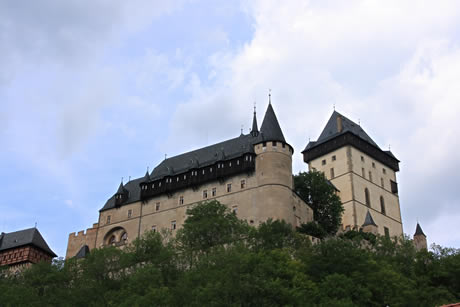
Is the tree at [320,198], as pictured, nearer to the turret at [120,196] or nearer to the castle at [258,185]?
the castle at [258,185]

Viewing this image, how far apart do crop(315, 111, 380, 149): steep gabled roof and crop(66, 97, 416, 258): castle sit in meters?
0.15

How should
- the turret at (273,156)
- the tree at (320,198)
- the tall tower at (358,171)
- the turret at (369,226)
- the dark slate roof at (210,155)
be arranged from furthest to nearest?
1. the tall tower at (358,171)
2. the turret at (369,226)
3. the tree at (320,198)
4. the dark slate roof at (210,155)
5. the turret at (273,156)

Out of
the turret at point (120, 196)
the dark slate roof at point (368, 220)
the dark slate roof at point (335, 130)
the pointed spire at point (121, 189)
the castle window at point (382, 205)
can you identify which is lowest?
the dark slate roof at point (368, 220)

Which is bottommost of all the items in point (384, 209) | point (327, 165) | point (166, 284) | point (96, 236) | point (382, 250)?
point (166, 284)

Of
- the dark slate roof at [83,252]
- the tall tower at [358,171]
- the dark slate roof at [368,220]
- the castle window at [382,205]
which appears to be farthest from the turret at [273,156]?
the dark slate roof at [83,252]

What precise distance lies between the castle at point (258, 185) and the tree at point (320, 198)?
2.65m

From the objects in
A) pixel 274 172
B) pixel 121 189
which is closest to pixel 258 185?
pixel 274 172

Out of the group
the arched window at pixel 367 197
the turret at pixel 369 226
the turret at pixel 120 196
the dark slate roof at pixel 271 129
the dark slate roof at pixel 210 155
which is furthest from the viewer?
the arched window at pixel 367 197

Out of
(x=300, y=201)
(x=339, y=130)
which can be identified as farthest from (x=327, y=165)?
(x=300, y=201)

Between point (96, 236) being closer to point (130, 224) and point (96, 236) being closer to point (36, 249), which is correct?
point (130, 224)

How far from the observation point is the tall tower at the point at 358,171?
66.2 metres

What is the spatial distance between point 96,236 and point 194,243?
1560cm

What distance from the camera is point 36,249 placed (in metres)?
65.9

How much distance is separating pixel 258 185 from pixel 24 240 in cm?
2565
